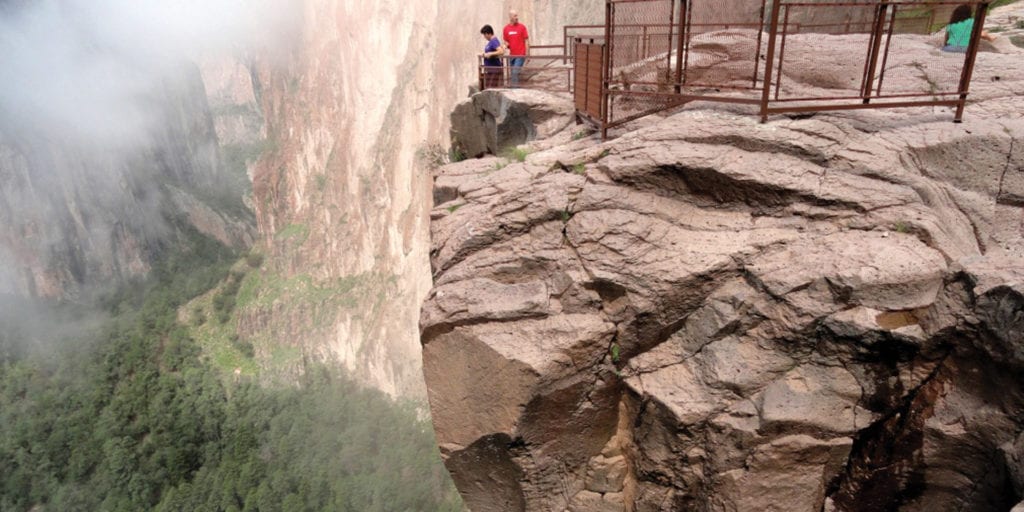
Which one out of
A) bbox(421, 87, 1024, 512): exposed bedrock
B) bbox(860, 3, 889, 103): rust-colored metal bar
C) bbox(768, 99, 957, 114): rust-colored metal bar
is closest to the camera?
bbox(421, 87, 1024, 512): exposed bedrock

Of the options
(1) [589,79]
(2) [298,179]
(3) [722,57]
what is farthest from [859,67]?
(2) [298,179]

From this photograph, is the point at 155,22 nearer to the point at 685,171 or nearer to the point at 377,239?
the point at 377,239

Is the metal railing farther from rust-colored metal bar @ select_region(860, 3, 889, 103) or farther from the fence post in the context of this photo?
the fence post

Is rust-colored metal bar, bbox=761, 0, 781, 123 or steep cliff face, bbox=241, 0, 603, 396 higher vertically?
rust-colored metal bar, bbox=761, 0, 781, 123

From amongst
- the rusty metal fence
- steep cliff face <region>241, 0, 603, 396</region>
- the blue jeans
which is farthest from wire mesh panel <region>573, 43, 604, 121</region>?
steep cliff face <region>241, 0, 603, 396</region>

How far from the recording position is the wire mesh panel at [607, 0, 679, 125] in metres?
7.84

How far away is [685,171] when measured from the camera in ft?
21.1

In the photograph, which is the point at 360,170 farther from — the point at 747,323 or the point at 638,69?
the point at 747,323

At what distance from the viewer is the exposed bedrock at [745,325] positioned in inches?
203

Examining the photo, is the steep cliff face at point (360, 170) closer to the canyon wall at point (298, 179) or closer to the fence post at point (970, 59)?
the canyon wall at point (298, 179)

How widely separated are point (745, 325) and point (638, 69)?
5105mm

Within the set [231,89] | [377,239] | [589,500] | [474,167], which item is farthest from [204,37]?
[589,500]

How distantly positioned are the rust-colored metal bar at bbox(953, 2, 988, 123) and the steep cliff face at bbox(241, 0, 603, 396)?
61.3 feet

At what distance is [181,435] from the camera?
44.8 metres
